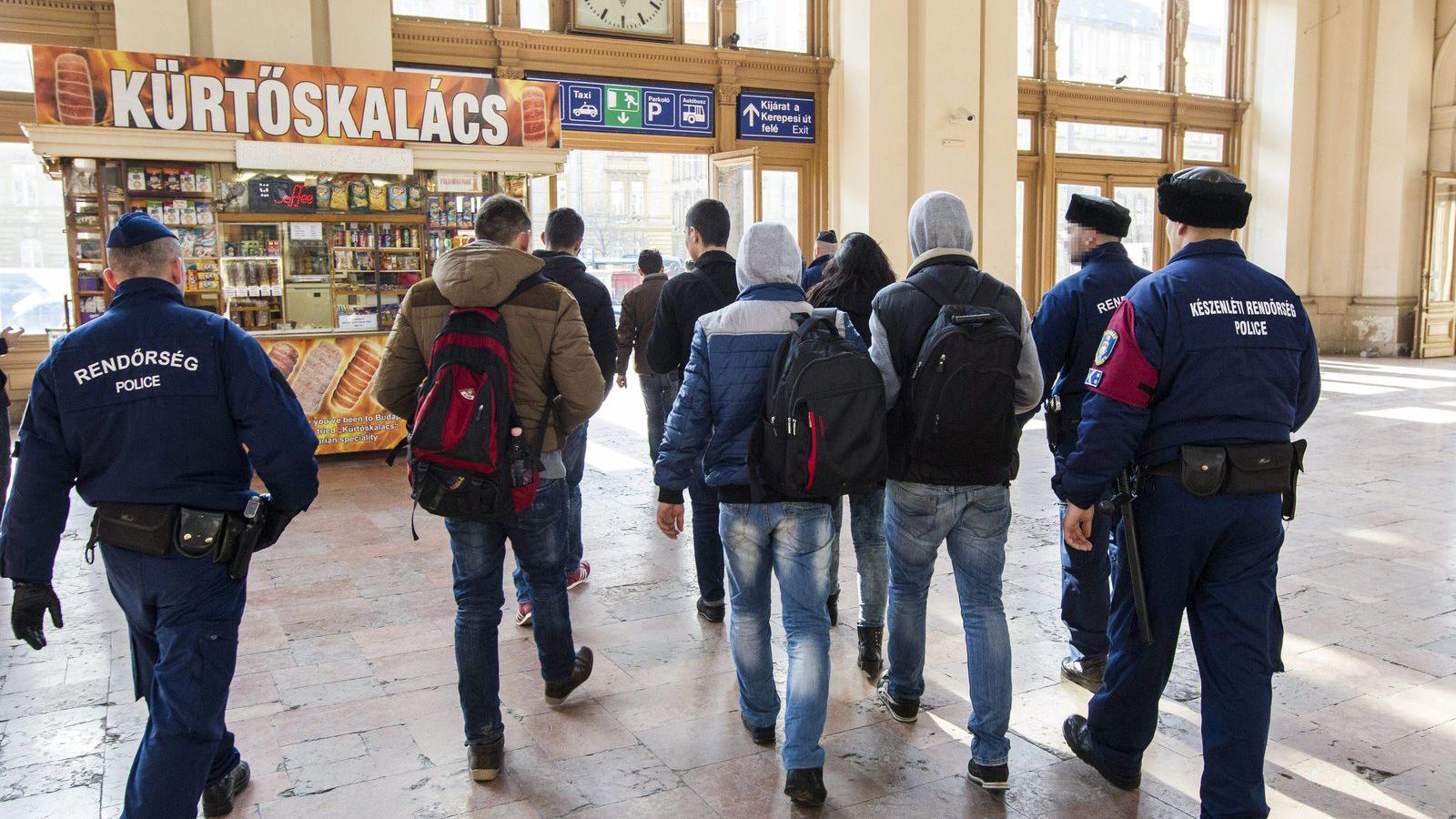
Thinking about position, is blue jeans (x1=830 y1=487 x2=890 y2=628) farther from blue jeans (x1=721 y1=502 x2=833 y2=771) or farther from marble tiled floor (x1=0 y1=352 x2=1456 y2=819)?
blue jeans (x1=721 y1=502 x2=833 y2=771)

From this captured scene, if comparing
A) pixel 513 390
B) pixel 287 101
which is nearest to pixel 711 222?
pixel 513 390

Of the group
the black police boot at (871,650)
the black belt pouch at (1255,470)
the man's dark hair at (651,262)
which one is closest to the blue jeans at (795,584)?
the black police boot at (871,650)

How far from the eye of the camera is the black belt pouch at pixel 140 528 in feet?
8.12

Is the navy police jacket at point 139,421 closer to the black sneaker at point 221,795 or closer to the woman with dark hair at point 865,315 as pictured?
the black sneaker at point 221,795

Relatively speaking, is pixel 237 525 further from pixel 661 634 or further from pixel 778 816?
pixel 661 634

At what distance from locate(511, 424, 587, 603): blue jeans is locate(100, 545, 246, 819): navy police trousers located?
185cm

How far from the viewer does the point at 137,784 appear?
2490 mm

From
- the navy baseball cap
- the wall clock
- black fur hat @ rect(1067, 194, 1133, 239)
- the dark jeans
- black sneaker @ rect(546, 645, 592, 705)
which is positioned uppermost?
the wall clock

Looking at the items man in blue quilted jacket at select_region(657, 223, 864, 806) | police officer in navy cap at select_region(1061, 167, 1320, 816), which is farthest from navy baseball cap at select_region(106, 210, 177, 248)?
police officer in navy cap at select_region(1061, 167, 1320, 816)

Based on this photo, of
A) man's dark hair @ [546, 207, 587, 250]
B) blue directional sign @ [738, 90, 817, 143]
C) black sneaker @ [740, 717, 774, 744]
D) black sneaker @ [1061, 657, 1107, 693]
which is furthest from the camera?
blue directional sign @ [738, 90, 817, 143]

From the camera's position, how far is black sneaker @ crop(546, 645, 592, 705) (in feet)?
12.0

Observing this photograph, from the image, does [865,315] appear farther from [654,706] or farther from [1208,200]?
[654,706]

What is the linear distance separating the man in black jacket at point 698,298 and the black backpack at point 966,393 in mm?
1390

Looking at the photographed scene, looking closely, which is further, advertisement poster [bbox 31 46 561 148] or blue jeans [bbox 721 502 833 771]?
advertisement poster [bbox 31 46 561 148]
